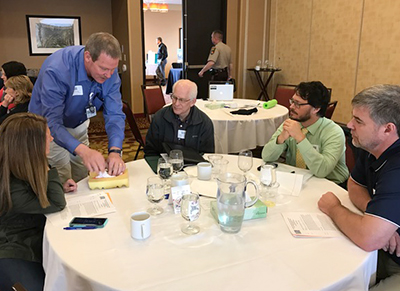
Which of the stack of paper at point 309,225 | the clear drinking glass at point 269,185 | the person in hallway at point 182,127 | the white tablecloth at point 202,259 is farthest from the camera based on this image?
the person in hallway at point 182,127

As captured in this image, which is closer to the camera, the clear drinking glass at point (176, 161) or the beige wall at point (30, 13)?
the clear drinking glass at point (176, 161)

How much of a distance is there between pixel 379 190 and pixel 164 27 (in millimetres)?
14086

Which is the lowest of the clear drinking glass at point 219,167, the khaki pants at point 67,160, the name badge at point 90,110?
the khaki pants at point 67,160

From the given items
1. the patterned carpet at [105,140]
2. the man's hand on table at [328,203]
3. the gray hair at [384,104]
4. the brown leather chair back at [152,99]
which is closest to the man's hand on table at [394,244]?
the man's hand on table at [328,203]

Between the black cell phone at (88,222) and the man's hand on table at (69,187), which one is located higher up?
the man's hand on table at (69,187)

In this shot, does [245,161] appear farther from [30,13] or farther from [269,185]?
[30,13]

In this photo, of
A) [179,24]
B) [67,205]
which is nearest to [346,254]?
[67,205]

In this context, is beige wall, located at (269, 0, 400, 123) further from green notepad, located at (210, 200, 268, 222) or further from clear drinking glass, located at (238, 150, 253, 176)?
green notepad, located at (210, 200, 268, 222)

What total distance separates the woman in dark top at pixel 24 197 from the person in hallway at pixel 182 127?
1105mm

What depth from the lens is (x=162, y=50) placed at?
11.1m

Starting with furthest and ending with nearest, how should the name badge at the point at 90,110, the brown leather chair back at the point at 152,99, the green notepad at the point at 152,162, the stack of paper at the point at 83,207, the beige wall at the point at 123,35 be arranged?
the beige wall at the point at 123,35, the brown leather chair back at the point at 152,99, the name badge at the point at 90,110, the green notepad at the point at 152,162, the stack of paper at the point at 83,207

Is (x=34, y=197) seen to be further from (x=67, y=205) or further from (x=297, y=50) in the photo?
(x=297, y=50)

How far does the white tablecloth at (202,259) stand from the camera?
1066 mm

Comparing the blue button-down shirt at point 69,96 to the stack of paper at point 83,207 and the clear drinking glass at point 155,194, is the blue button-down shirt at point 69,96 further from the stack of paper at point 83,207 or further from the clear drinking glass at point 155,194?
the clear drinking glass at point 155,194
